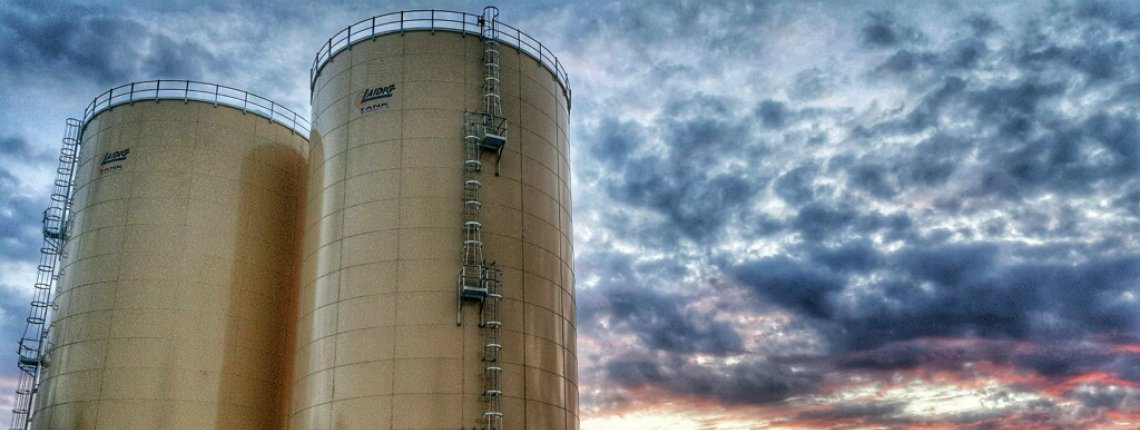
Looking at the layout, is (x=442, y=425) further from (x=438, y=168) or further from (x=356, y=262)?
(x=438, y=168)

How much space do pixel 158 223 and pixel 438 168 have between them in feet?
45.9

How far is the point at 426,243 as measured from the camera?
31156 millimetres

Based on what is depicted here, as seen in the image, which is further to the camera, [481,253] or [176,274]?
[176,274]

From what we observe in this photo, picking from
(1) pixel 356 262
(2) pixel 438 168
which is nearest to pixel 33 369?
(1) pixel 356 262

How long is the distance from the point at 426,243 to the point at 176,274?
42.6 ft

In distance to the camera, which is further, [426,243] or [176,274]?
[176,274]

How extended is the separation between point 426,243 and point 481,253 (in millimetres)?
1896

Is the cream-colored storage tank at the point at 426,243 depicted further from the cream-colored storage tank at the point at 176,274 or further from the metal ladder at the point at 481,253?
the cream-colored storage tank at the point at 176,274

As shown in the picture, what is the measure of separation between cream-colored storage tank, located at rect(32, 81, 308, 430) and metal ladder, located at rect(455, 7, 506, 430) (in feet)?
36.8

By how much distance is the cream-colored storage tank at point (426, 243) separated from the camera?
1169 inches

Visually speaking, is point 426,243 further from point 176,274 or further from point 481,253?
point 176,274

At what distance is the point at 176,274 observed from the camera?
1476 inches

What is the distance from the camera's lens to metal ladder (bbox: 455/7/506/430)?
29.6m

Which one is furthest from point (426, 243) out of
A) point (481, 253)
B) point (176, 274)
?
point (176, 274)
